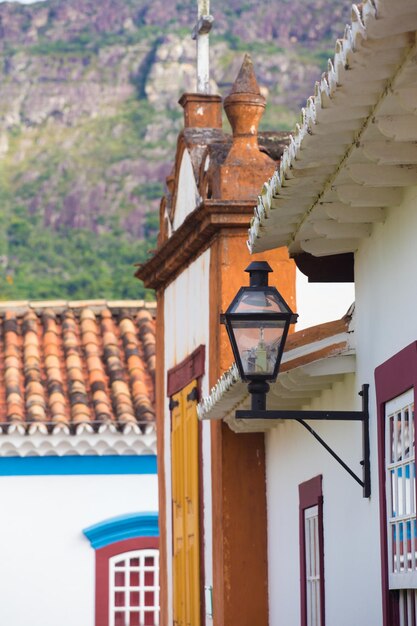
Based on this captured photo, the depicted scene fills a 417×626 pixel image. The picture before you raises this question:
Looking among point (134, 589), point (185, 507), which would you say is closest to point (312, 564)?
point (185, 507)

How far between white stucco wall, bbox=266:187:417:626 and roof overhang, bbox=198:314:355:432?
0.27ft

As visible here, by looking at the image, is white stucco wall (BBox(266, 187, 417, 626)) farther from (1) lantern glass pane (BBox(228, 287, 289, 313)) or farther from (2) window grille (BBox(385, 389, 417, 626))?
(1) lantern glass pane (BBox(228, 287, 289, 313))

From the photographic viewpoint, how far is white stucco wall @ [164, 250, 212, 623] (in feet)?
34.7

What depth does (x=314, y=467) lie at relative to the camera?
8.42m

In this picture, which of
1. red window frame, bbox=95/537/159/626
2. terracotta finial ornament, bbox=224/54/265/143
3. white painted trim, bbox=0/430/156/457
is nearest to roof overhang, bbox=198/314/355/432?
terracotta finial ornament, bbox=224/54/265/143

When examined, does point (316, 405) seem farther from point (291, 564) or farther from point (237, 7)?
point (237, 7)

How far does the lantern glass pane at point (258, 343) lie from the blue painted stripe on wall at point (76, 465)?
29.0 ft

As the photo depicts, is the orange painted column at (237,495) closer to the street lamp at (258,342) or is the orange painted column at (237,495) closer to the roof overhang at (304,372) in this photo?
the roof overhang at (304,372)

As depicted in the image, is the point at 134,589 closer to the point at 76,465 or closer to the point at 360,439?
the point at 76,465

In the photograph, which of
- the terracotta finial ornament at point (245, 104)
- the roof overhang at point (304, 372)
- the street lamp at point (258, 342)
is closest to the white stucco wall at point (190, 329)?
the terracotta finial ornament at point (245, 104)

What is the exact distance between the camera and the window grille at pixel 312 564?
8289mm

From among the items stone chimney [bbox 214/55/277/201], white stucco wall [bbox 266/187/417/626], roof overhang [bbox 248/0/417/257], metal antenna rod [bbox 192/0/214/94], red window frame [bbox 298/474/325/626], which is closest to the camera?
roof overhang [bbox 248/0/417/257]

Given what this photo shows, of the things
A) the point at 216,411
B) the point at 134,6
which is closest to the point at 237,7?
the point at 134,6

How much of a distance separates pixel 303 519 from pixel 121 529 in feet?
23.6
